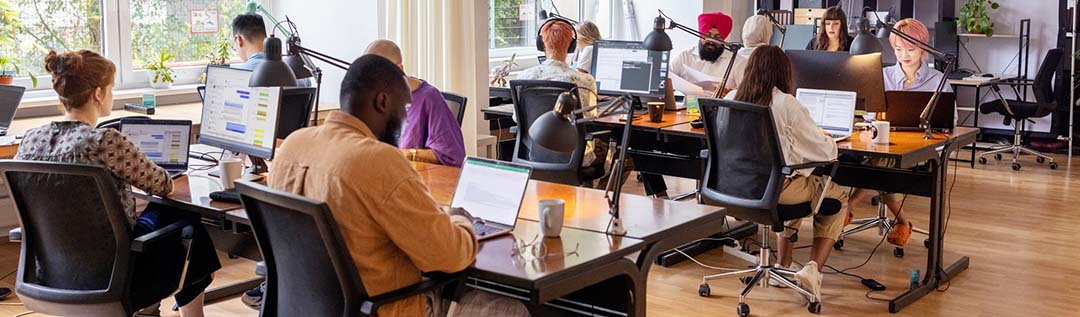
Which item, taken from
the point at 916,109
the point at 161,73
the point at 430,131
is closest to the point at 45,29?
the point at 161,73

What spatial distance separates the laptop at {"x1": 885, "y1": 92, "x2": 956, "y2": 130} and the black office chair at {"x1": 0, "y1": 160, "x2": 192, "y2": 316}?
3380mm

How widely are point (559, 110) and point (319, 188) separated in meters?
0.63

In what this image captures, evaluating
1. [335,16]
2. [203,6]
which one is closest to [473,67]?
[335,16]

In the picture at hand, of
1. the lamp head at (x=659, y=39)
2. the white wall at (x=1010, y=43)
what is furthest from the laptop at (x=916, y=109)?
the white wall at (x=1010, y=43)

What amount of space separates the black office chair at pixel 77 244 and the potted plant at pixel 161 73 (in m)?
3.05

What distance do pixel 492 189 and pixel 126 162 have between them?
1.13 m

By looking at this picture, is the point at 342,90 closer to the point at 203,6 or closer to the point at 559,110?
the point at 559,110

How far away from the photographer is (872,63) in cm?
536

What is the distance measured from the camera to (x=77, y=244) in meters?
3.36

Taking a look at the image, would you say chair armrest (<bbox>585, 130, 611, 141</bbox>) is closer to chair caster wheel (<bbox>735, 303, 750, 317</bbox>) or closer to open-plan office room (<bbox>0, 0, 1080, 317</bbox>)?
open-plan office room (<bbox>0, 0, 1080, 317</bbox>)

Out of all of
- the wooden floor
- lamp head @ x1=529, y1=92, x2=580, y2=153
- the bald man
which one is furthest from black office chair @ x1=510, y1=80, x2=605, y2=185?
lamp head @ x1=529, y1=92, x2=580, y2=153

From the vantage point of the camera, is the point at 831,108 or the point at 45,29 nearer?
the point at 831,108

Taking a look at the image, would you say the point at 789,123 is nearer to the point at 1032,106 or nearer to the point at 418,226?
the point at 418,226

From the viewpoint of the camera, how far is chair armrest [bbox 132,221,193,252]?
11.0 feet
